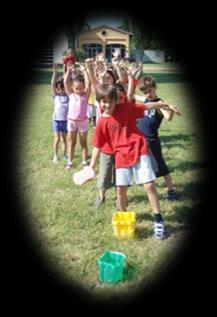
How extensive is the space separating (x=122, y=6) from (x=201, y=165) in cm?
271

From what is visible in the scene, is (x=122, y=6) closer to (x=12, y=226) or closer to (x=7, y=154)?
(x=12, y=226)

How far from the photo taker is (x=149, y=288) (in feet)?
9.48

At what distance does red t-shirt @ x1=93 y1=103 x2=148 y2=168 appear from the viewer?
3.36 meters

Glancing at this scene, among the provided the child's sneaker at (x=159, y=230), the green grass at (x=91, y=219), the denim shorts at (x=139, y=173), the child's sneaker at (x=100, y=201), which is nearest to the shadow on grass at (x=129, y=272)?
the green grass at (x=91, y=219)

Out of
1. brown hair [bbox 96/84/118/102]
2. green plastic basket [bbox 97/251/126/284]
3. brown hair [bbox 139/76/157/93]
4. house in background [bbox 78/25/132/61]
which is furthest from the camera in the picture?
house in background [bbox 78/25/132/61]

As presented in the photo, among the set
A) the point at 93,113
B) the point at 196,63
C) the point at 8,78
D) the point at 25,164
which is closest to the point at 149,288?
the point at 196,63

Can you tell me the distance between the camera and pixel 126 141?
3373mm

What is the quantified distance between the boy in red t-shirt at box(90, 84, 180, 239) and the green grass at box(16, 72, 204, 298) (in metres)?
0.29

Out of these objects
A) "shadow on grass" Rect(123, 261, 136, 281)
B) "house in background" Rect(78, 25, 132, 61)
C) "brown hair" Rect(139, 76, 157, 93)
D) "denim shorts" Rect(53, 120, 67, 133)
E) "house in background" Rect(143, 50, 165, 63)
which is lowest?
"shadow on grass" Rect(123, 261, 136, 281)

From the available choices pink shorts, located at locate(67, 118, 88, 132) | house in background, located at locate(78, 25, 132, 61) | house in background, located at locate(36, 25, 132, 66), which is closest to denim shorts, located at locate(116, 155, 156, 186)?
house in background, located at locate(36, 25, 132, 66)

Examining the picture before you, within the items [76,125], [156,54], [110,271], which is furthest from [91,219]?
[156,54]

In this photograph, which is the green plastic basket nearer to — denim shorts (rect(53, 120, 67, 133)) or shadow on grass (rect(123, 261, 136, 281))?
shadow on grass (rect(123, 261, 136, 281))

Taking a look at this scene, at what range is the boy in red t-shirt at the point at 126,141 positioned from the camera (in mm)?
3332

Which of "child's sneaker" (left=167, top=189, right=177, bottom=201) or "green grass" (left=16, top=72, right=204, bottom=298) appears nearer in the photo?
"green grass" (left=16, top=72, right=204, bottom=298)
